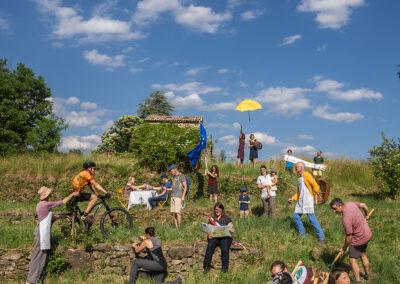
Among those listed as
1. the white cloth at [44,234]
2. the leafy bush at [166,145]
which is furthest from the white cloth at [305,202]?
the leafy bush at [166,145]

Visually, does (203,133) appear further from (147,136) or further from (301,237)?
(301,237)

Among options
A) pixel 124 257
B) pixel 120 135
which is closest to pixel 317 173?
pixel 124 257

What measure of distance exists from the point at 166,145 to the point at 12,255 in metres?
11.8

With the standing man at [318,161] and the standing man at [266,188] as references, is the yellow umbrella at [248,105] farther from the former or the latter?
the standing man at [266,188]

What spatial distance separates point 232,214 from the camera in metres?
15.9

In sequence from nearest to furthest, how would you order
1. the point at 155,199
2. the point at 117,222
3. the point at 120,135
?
the point at 117,222 → the point at 155,199 → the point at 120,135

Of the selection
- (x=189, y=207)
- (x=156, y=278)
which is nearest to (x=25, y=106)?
(x=189, y=207)

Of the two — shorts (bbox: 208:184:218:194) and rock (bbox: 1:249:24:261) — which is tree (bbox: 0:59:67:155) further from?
rock (bbox: 1:249:24:261)

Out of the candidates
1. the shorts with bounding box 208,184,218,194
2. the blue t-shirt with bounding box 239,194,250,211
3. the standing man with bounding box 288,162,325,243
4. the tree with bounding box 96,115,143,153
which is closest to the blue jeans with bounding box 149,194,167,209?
the shorts with bounding box 208,184,218,194

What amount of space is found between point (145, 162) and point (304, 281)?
14506 millimetres

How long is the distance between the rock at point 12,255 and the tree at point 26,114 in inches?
807

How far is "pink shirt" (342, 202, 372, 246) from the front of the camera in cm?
888

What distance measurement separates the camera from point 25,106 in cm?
3359

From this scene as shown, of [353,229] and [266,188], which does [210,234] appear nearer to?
[353,229]
